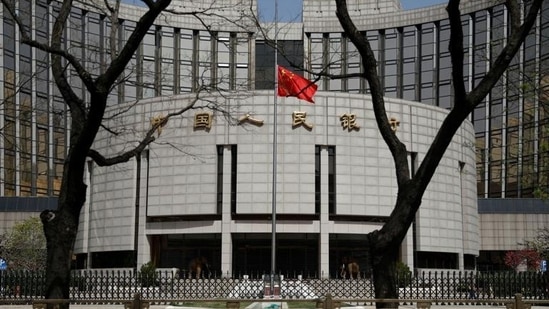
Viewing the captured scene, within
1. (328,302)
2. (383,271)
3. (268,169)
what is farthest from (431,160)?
(268,169)

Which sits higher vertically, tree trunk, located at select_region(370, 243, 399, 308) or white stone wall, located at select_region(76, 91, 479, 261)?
white stone wall, located at select_region(76, 91, 479, 261)

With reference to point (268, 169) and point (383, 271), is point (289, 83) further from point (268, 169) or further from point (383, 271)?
point (383, 271)

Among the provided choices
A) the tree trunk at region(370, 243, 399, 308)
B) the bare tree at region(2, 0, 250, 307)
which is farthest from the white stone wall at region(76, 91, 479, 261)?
the tree trunk at region(370, 243, 399, 308)

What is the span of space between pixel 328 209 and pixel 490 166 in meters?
31.6

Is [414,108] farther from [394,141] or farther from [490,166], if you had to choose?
[394,141]

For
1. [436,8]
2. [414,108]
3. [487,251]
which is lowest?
[487,251]

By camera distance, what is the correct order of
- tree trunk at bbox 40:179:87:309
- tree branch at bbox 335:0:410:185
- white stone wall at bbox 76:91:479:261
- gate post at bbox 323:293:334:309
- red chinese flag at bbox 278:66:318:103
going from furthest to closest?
white stone wall at bbox 76:91:479:261
red chinese flag at bbox 278:66:318:103
tree trunk at bbox 40:179:87:309
gate post at bbox 323:293:334:309
tree branch at bbox 335:0:410:185

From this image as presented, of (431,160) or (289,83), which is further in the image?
(289,83)

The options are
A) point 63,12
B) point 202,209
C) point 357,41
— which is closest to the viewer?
point 357,41

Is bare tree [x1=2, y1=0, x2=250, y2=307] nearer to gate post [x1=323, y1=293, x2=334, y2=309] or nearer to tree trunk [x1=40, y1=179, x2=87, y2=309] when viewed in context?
tree trunk [x1=40, y1=179, x2=87, y2=309]

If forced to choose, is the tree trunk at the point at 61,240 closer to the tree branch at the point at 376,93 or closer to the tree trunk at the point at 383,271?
the tree trunk at the point at 383,271

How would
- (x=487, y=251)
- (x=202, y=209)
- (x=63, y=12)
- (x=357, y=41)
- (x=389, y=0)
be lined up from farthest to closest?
1. (x=389, y=0)
2. (x=487, y=251)
3. (x=202, y=209)
4. (x=63, y=12)
5. (x=357, y=41)

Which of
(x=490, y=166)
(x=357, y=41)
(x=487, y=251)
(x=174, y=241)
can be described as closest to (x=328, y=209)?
(x=174, y=241)

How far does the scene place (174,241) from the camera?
5453 cm
